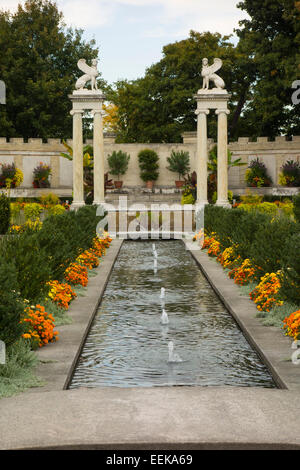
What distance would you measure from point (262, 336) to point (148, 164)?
129 ft

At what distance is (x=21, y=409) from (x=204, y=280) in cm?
1090

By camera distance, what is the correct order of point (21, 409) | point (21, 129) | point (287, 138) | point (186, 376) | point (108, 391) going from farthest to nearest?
point (21, 129) → point (287, 138) → point (186, 376) → point (108, 391) → point (21, 409)

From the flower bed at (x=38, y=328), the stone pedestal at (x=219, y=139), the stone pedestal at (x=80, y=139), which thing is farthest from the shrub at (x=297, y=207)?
the flower bed at (x=38, y=328)

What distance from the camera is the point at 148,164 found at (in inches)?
1909

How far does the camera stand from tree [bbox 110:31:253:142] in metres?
50.2

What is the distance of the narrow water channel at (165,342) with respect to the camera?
8164mm

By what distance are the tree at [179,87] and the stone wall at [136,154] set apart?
282 centimetres

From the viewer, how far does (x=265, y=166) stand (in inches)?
1884

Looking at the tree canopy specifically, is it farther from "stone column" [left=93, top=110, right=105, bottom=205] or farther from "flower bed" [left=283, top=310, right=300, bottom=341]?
"flower bed" [left=283, top=310, right=300, bottom=341]

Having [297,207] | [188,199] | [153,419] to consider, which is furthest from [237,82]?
[153,419]

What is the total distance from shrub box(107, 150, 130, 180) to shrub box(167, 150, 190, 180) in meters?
3.09

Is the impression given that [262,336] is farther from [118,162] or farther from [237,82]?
[237,82]
